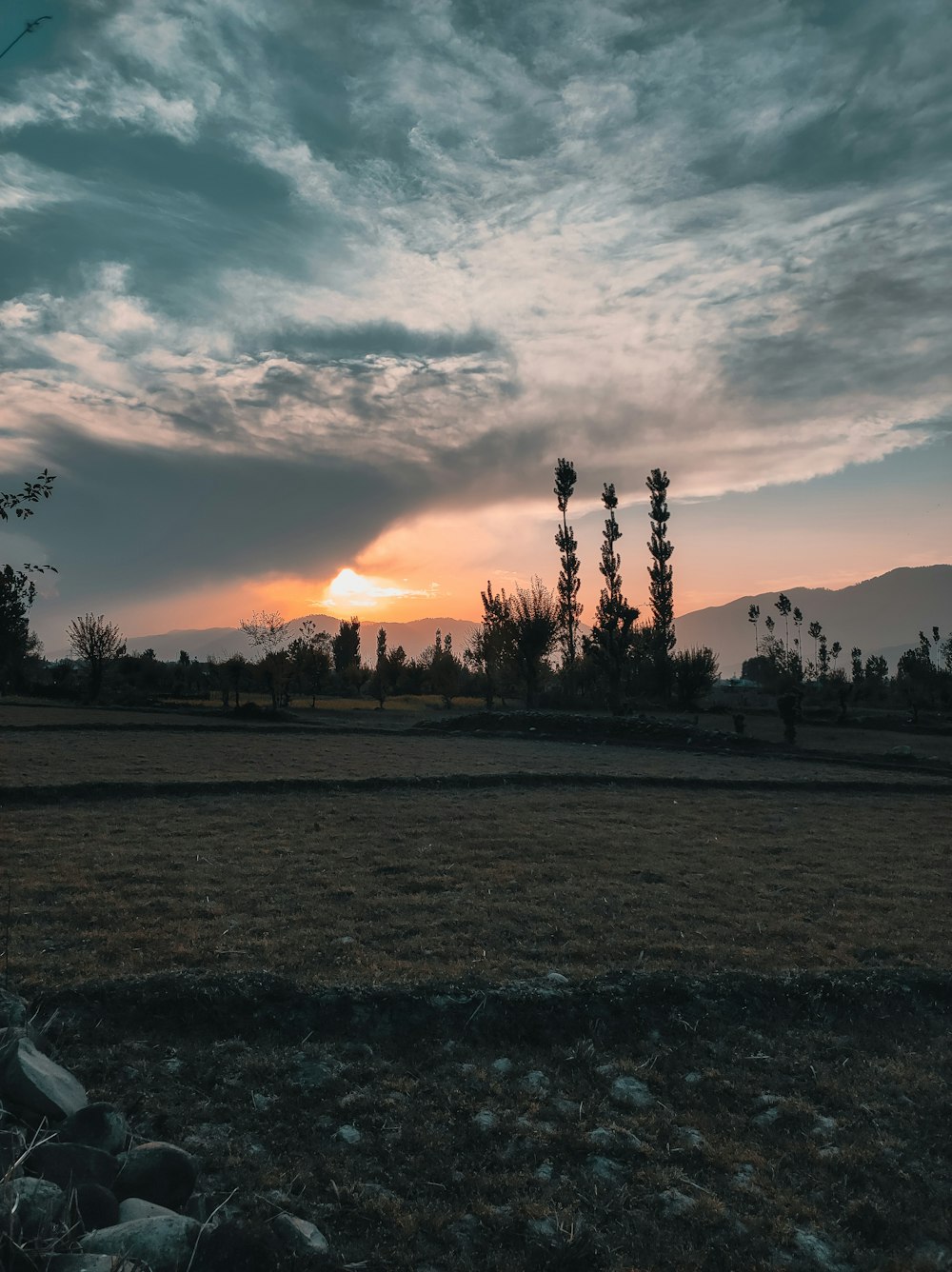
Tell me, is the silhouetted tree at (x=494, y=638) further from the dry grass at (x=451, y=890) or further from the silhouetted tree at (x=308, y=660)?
the dry grass at (x=451, y=890)

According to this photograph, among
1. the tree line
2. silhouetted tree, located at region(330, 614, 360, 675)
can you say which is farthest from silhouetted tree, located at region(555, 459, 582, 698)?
silhouetted tree, located at region(330, 614, 360, 675)

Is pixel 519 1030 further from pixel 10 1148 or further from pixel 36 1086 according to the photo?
pixel 10 1148

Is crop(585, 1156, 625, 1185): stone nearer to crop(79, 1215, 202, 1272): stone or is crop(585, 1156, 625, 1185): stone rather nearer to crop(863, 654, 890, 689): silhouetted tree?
crop(79, 1215, 202, 1272): stone

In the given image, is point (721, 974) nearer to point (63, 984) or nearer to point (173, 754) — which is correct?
point (63, 984)

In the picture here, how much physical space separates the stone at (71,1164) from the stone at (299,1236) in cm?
83

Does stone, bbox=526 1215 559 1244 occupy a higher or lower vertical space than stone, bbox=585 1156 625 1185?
lower

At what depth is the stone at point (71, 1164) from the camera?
3705 mm

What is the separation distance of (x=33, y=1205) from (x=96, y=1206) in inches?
11.2

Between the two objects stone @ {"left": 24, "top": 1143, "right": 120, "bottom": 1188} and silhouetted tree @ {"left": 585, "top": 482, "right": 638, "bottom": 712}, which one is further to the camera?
silhouetted tree @ {"left": 585, "top": 482, "right": 638, "bottom": 712}

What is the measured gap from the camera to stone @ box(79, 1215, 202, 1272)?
3285 millimetres

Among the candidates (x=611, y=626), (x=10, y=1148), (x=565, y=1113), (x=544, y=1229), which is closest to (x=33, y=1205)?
(x=10, y=1148)

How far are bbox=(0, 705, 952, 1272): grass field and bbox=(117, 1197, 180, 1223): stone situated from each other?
484mm

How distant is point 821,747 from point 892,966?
1213 inches

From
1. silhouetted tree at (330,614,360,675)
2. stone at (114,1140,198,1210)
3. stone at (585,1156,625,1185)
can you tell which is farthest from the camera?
silhouetted tree at (330,614,360,675)
